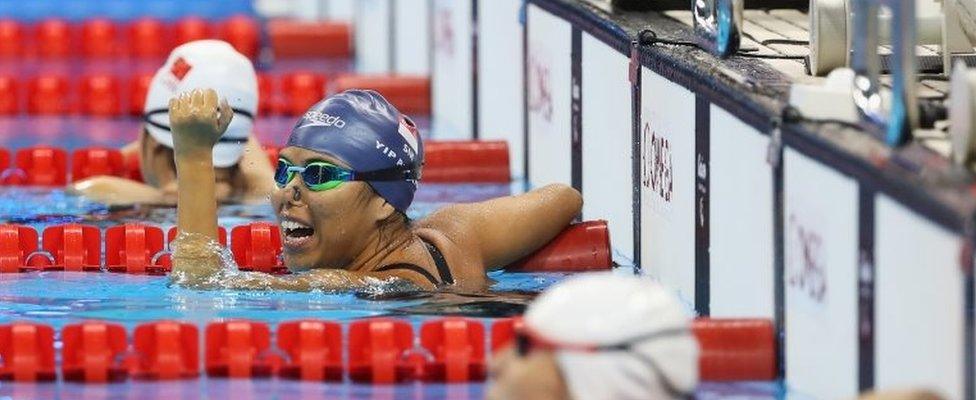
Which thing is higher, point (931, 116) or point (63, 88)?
point (931, 116)

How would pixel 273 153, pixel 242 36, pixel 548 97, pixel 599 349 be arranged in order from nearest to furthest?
1. pixel 599 349
2. pixel 548 97
3. pixel 273 153
4. pixel 242 36

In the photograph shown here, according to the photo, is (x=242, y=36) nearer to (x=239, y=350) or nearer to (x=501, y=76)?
(x=501, y=76)

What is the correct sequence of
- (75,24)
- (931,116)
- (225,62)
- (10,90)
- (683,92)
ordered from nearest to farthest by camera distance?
(931,116), (683,92), (225,62), (10,90), (75,24)

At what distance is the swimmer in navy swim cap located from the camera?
5.39 meters

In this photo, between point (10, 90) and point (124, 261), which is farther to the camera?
point (10, 90)

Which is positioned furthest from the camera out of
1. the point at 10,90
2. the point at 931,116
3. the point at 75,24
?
the point at 75,24

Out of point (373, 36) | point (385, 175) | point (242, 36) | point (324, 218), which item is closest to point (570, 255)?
point (385, 175)

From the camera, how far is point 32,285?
592 cm

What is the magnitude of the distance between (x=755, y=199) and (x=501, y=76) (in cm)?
390

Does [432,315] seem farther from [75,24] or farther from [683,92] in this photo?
[75,24]

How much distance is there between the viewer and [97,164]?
7.97 meters

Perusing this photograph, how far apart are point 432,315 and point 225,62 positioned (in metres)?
1.86

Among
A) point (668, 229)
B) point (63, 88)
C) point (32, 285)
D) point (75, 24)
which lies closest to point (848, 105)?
point (668, 229)

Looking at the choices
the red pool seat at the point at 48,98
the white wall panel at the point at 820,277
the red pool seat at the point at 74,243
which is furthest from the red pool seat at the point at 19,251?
the red pool seat at the point at 48,98
